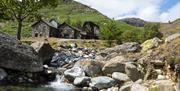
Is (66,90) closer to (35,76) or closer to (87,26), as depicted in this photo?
(35,76)

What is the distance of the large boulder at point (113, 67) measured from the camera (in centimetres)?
4572

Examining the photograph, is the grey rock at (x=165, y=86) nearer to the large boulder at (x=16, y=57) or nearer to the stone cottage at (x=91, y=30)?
Result: the large boulder at (x=16, y=57)

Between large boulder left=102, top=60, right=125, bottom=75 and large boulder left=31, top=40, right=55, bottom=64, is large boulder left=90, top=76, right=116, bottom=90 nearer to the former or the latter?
large boulder left=102, top=60, right=125, bottom=75

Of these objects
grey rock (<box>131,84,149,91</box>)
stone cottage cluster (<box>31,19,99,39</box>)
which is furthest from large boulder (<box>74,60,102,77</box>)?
stone cottage cluster (<box>31,19,99,39</box>)

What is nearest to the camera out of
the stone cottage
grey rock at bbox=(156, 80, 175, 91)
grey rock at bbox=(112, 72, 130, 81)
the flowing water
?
grey rock at bbox=(156, 80, 175, 91)

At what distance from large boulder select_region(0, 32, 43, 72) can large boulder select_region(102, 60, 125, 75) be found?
742 cm

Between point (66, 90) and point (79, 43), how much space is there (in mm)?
64602

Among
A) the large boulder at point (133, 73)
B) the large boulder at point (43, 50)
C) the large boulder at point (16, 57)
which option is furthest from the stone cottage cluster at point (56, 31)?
the large boulder at point (133, 73)

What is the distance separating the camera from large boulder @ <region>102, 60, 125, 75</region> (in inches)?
1800

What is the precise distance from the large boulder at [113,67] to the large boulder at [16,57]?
7.42 meters

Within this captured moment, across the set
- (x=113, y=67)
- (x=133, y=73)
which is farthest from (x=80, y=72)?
(x=133, y=73)

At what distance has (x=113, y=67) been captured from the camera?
46.0 metres

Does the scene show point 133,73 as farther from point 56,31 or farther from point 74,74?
point 56,31

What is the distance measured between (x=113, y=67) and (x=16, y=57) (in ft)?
35.5
